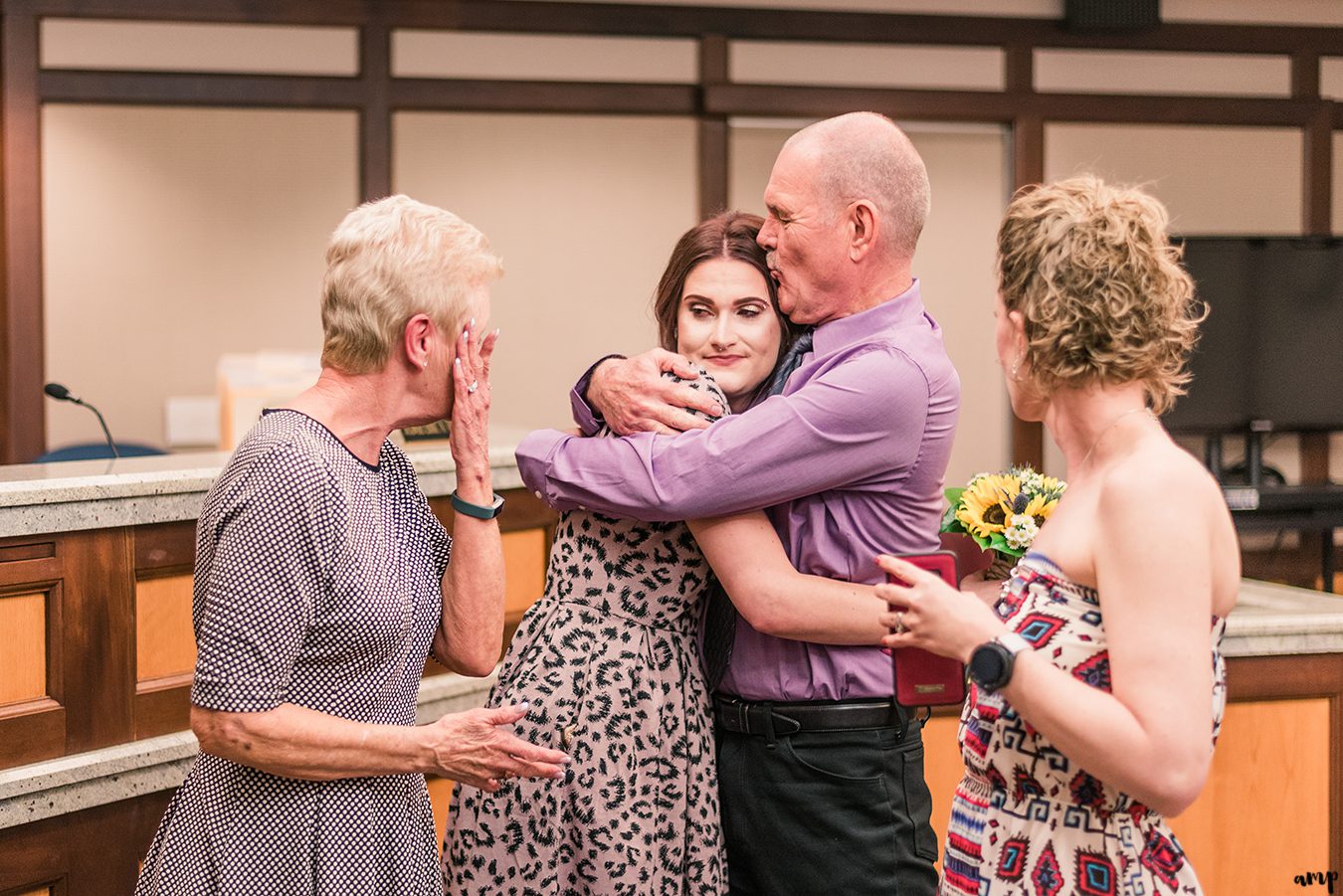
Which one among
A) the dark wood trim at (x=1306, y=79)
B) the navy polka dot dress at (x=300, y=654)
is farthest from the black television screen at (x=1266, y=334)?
the navy polka dot dress at (x=300, y=654)

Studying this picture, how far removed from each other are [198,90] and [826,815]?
495cm

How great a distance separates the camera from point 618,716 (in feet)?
5.30

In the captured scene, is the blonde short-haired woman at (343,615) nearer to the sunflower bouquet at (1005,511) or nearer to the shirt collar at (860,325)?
the shirt collar at (860,325)

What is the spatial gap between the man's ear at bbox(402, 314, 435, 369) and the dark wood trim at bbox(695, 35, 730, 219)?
14.9 feet

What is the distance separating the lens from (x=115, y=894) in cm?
202

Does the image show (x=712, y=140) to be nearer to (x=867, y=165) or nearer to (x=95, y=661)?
(x=867, y=165)

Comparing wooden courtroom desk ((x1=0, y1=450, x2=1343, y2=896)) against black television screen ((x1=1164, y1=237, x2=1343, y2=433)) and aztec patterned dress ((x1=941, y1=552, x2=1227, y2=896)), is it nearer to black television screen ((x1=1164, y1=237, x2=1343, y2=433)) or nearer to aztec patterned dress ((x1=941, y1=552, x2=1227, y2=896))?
aztec patterned dress ((x1=941, y1=552, x2=1227, y2=896))

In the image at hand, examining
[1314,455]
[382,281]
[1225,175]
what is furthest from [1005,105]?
[382,281]

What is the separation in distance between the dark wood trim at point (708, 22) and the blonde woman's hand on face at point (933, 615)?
16.5ft

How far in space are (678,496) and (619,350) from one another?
4447 millimetres

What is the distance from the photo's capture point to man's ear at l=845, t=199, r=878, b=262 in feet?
5.71

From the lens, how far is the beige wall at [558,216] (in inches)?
230

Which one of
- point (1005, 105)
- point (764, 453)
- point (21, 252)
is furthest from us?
point (1005, 105)

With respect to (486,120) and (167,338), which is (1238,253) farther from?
(167,338)
